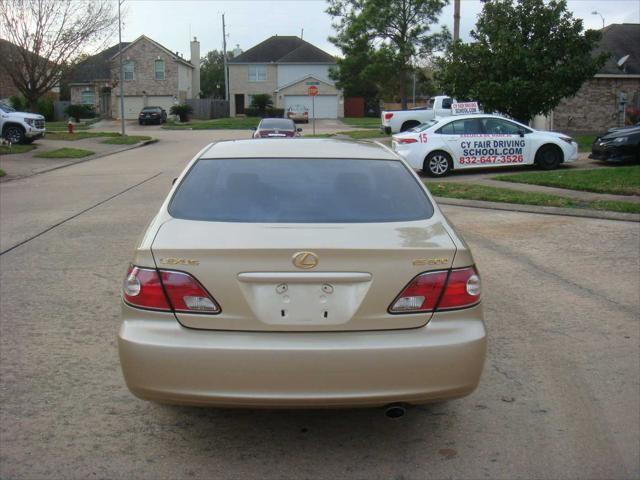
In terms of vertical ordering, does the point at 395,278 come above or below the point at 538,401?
above

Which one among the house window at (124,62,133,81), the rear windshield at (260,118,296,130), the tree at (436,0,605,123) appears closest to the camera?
the tree at (436,0,605,123)

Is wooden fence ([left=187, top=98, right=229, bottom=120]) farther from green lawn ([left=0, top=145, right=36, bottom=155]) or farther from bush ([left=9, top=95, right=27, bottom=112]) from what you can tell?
green lawn ([left=0, top=145, right=36, bottom=155])

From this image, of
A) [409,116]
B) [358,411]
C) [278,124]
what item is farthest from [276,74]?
[358,411]

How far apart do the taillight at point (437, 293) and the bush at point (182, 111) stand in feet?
195

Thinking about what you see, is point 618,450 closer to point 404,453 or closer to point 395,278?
point 404,453

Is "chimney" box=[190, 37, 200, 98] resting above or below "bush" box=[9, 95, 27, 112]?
above

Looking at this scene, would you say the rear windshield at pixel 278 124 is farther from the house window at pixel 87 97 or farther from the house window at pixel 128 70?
the house window at pixel 87 97

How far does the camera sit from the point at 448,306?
3508 millimetres

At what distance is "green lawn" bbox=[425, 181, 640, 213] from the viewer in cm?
1159

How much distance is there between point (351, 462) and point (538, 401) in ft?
4.66

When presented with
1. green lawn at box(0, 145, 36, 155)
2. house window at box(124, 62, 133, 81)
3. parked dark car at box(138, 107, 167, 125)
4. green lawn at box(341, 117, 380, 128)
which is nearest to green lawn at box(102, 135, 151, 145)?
green lawn at box(0, 145, 36, 155)

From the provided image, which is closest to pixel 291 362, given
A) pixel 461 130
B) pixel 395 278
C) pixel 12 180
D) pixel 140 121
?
pixel 395 278

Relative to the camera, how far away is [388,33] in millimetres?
47344

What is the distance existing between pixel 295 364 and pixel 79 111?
203 feet
